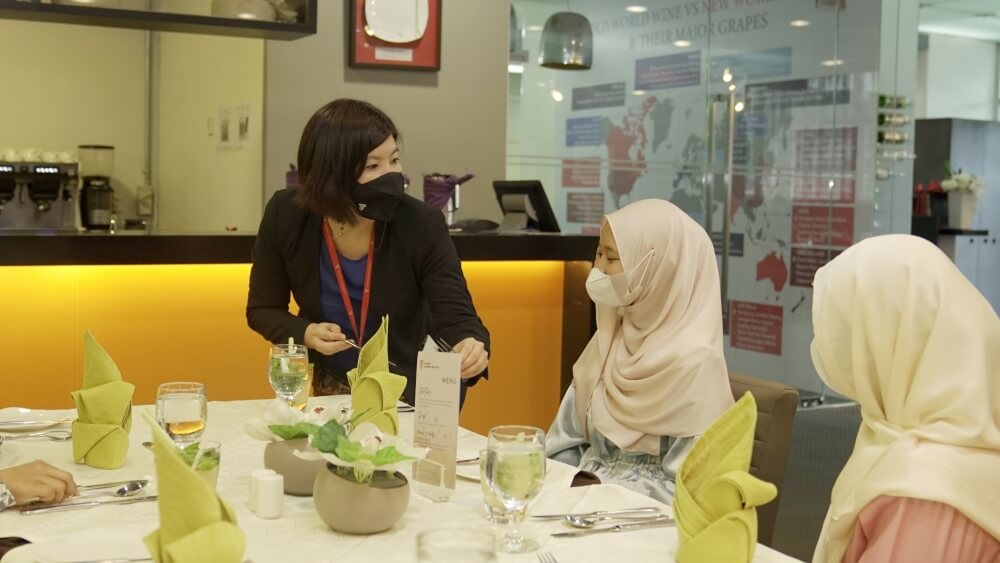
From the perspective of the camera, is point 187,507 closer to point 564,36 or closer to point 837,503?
point 837,503

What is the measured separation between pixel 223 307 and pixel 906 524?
2751 millimetres

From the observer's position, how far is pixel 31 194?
543cm

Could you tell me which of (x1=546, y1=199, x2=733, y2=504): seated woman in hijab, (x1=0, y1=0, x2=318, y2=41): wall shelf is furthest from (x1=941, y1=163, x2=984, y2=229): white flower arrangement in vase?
(x1=546, y1=199, x2=733, y2=504): seated woman in hijab

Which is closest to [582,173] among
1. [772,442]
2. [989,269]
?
[772,442]

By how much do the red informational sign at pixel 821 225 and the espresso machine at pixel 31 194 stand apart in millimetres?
4646

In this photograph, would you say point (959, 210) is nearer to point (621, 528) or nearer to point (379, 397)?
point (379, 397)

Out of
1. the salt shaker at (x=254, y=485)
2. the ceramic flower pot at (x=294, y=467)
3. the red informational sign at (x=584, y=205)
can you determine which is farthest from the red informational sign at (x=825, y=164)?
the salt shaker at (x=254, y=485)

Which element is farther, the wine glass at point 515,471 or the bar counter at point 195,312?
the bar counter at point 195,312

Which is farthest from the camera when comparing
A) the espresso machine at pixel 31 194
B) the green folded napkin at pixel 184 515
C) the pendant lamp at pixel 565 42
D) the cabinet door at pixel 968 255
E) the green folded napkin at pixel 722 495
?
the cabinet door at pixel 968 255

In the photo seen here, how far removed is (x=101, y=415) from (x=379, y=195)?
3.66ft

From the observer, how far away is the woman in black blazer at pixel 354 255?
3035 mm

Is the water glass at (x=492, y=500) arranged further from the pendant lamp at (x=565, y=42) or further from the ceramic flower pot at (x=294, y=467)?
the pendant lamp at (x=565, y=42)

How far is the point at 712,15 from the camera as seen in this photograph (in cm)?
744

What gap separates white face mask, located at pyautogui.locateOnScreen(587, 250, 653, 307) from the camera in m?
2.90
